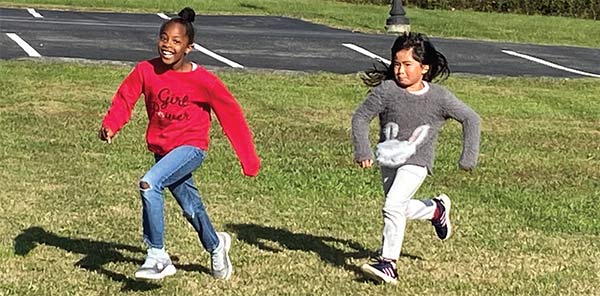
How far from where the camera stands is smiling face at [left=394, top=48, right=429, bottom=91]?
6.04 meters

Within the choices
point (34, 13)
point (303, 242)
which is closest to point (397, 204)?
point (303, 242)

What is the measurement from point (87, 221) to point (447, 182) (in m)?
3.20

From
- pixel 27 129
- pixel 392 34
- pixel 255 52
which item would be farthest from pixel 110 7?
pixel 27 129

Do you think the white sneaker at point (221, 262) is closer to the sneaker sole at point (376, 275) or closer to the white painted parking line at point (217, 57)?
the sneaker sole at point (376, 275)

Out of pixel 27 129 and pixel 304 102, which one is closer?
pixel 27 129

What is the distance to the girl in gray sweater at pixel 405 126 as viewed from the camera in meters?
6.05

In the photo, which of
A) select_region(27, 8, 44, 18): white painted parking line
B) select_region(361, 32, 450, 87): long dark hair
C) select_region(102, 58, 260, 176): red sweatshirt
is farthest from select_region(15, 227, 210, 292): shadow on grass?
select_region(27, 8, 44, 18): white painted parking line

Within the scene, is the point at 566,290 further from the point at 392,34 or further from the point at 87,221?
the point at 392,34

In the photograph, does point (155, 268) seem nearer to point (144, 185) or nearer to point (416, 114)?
point (144, 185)

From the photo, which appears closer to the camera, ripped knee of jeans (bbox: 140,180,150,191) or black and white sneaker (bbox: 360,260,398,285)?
ripped knee of jeans (bbox: 140,180,150,191)

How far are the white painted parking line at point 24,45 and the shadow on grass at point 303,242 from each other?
9345 mm

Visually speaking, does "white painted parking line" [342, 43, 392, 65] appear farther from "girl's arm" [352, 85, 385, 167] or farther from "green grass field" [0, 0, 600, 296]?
"girl's arm" [352, 85, 385, 167]

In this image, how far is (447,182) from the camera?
9.27 meters

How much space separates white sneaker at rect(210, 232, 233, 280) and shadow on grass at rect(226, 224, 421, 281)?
710mm
